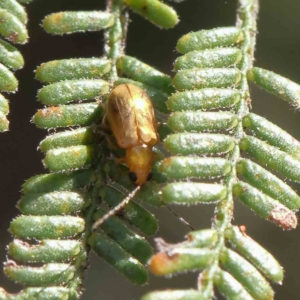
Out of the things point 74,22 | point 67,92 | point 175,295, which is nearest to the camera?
point 175,295

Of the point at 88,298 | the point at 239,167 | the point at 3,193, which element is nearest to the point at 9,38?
the point at 239,167

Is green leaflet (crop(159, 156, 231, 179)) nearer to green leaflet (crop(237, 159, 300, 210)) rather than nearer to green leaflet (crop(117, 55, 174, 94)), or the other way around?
green leaflet (crop(237, 159, 300, 210))

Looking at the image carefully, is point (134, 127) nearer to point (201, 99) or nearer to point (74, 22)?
point (201, 99)

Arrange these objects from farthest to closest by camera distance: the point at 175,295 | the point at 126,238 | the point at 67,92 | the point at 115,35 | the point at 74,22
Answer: the point at 115,35 → the point at 74,22 → the point at 67,92 → the point at 126,238 → the point at 175,295

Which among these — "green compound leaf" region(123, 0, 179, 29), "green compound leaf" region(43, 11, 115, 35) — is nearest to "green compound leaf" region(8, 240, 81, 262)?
"green compound leaf" region(43, 11, 115, 35)

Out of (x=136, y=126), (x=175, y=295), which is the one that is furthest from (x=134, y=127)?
(x=175, y=295)
